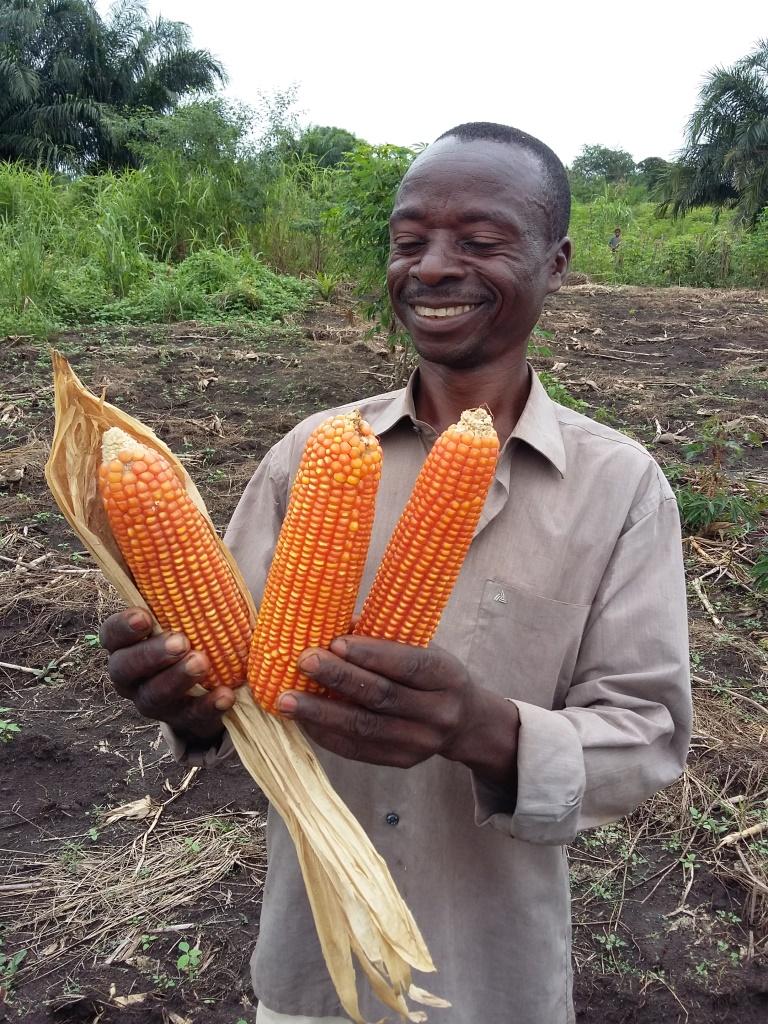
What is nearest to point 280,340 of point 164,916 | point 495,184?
point 164,916

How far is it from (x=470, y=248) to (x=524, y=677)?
86cm

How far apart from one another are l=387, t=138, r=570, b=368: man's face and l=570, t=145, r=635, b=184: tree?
2157 inches

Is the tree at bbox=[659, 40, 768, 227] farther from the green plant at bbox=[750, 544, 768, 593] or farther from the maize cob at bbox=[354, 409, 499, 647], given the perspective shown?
the maize cob at bbox=[354, 409, 499, 647]

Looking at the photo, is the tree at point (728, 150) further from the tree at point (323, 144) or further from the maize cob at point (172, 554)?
the maize cob at point (172, 554)

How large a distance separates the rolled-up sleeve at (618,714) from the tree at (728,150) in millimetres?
28183

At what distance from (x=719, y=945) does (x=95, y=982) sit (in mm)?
2254

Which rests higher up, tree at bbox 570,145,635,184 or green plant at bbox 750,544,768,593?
tree at bbox 570,145,635,184

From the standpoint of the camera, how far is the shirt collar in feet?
5.26

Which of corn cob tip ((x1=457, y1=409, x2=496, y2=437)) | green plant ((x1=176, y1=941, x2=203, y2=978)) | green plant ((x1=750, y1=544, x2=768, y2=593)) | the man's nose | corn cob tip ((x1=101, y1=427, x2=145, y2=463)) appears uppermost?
the man's nose

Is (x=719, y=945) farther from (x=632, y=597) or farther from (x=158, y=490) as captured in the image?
(x=158, y=490)

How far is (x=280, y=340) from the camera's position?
36.7ft

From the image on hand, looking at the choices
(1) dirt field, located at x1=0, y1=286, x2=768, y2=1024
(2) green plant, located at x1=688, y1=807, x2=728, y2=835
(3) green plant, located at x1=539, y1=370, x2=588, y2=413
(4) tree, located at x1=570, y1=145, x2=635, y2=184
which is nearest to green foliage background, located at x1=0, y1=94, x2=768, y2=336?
(3) green plant, located at x1=539, y1=370, x2=588, y2=413

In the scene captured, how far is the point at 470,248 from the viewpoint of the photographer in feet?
5.00

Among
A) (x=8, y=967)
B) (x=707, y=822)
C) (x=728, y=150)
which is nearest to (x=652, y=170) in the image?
(x=728, y=150)
